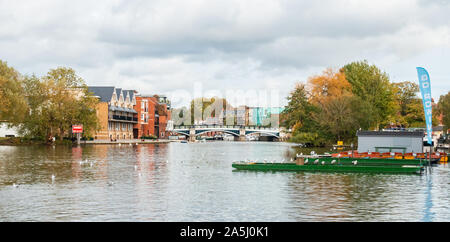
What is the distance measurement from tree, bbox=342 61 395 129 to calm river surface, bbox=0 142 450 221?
5712 cm

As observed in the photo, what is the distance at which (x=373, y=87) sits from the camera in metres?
106

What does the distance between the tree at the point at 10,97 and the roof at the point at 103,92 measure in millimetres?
43093

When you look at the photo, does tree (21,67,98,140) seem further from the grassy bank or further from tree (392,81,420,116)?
tree (392,81,420,116)

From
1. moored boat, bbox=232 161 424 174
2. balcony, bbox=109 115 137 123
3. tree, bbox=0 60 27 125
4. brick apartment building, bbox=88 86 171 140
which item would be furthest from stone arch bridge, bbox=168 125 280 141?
moored boat, bbox=232 161 424 174

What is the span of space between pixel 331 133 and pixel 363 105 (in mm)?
9519

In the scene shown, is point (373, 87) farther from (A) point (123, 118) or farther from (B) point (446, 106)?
(A) point (123, 118)

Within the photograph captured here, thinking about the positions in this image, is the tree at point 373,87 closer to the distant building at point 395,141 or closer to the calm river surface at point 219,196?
the distant building at point 395,141

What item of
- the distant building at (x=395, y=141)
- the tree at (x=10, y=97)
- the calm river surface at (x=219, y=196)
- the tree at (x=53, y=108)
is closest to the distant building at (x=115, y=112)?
the tree at (x=53, y=108)

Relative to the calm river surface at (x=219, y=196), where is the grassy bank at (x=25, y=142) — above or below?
above

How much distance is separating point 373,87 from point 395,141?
42992mm

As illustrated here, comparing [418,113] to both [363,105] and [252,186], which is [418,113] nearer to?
[363,105]

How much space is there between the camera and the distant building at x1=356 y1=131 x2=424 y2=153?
210 ft

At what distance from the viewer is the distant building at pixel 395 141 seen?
63.9 m

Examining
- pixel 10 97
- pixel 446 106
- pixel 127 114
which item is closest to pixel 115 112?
pixel 127 114
